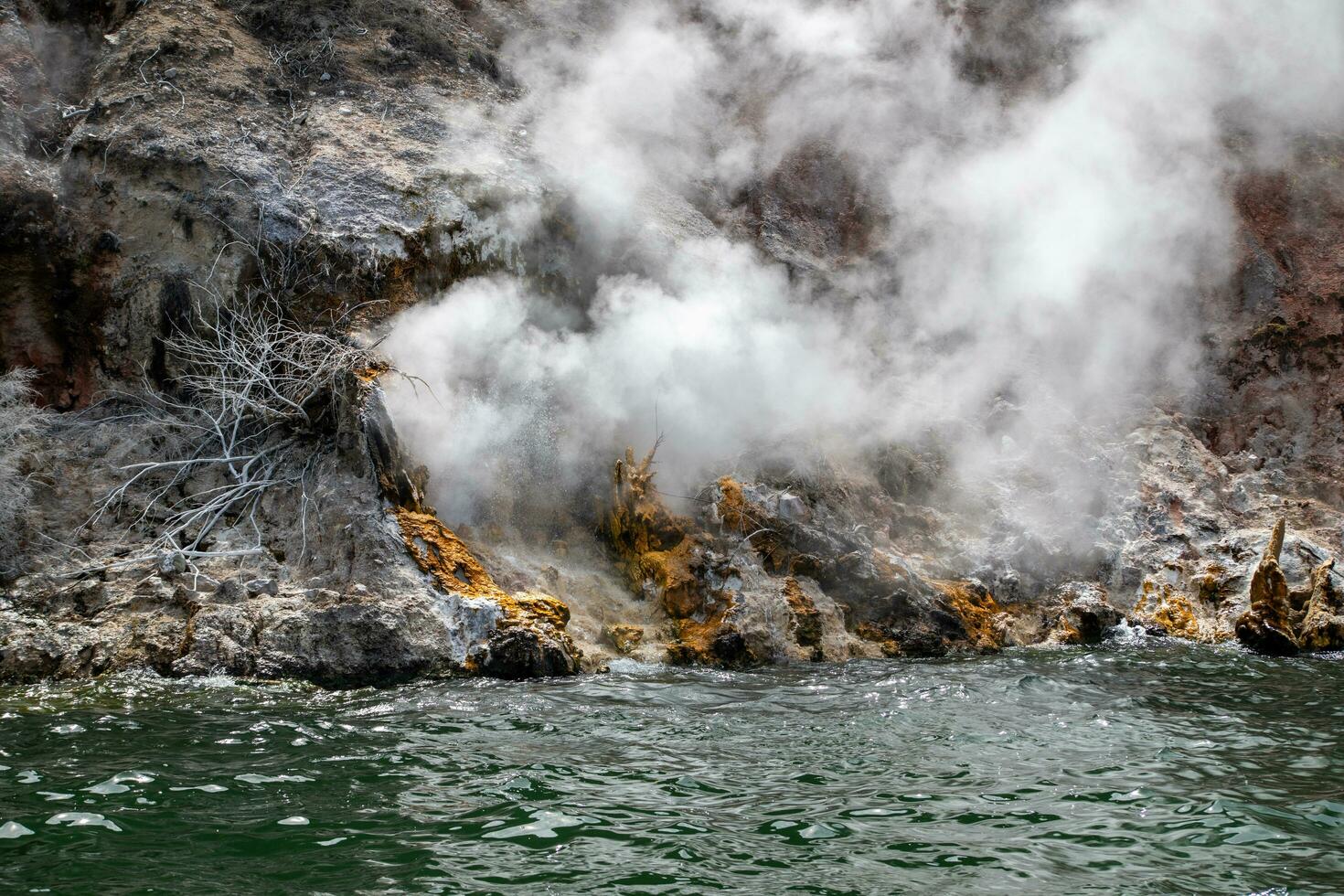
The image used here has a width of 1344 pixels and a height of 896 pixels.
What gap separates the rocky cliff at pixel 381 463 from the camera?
641 cm

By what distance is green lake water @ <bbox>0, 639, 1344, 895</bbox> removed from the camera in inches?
129

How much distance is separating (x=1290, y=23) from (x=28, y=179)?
43.8ft

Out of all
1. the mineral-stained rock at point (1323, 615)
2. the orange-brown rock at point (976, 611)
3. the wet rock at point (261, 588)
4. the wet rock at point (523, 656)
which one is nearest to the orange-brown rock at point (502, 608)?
the wet rock at point (523, 656)

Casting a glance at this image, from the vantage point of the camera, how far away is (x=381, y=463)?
22.6 feet

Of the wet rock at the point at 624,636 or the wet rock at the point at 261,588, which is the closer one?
the wet rock at the point at 261,588

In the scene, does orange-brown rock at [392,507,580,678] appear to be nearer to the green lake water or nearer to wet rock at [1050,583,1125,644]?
the green lake water

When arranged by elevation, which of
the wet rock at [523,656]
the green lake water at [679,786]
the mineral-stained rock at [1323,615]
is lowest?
the green lake water at [679,786]

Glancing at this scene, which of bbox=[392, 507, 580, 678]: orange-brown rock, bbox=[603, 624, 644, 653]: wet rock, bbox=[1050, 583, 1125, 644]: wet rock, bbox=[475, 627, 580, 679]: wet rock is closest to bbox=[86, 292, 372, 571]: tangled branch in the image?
bbox=[392, 507, 580, 678]: orange-brown rock

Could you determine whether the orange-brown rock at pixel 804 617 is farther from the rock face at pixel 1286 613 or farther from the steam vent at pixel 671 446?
the rock face at pixel 1286 613

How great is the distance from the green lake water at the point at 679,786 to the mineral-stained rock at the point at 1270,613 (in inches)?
35.9

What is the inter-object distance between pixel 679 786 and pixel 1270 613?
526cm

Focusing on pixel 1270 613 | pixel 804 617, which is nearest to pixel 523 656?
pixel 804 617

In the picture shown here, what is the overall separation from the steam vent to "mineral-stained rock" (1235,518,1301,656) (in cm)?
4

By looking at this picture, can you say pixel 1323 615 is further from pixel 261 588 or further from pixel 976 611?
pixel 261 588
